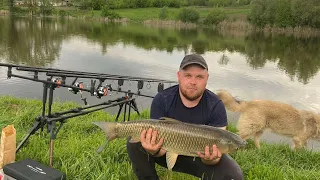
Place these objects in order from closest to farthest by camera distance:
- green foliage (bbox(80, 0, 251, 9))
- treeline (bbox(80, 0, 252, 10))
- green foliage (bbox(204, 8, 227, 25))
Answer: green foliage (bbox(204, 8, 227, 25)), treeline (bbox(80, 0, 252, 10)), green foliage (bbox(80, 0, 251, 9))

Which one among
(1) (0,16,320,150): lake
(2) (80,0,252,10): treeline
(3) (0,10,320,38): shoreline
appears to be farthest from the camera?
(2) (80,0,252,10): treeline

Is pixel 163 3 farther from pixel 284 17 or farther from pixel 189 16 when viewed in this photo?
pixel 284 17

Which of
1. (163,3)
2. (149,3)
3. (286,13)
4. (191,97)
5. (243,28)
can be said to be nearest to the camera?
(191,97)

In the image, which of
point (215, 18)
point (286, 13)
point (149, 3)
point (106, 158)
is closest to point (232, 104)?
point (106, 158)

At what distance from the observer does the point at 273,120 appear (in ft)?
19.9

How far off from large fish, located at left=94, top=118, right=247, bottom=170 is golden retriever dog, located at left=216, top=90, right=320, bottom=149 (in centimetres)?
346

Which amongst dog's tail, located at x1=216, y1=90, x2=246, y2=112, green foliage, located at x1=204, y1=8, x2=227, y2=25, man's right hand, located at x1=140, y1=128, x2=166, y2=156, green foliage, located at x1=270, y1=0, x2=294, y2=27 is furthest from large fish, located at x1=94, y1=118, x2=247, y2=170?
green foliage, located at x1=204, y1=8, x2=227, y2=25

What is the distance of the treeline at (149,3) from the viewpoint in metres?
74.6

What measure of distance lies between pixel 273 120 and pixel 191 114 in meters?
3.45

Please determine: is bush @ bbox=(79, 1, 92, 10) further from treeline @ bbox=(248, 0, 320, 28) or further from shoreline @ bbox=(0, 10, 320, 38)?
treeline @ bbox=(248, 0, 320, 28)

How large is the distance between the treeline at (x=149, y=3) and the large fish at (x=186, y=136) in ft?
234

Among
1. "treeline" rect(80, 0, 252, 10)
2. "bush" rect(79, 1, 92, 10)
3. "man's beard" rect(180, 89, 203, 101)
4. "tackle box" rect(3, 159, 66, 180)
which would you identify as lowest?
"tackle box" rect(3, 159, 66, 180)

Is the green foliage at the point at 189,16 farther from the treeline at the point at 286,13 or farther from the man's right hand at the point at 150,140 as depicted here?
the man's right hand at the point at 150,140

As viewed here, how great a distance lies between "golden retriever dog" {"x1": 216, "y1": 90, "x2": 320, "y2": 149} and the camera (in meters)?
6.03
